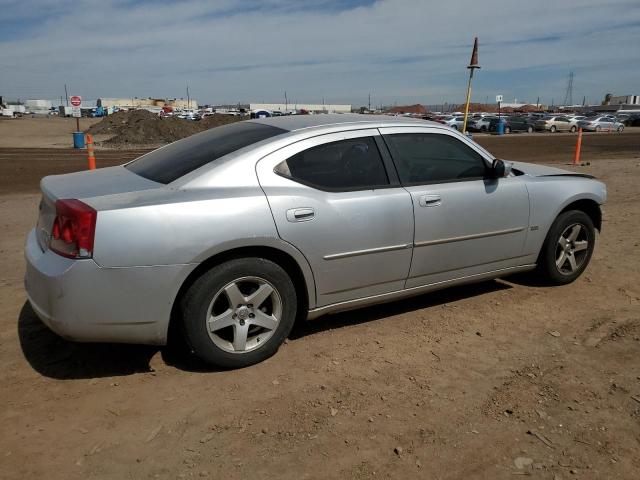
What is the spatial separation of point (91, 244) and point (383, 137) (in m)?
2.15

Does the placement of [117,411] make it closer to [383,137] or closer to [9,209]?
[383,137]

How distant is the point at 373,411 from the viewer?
3070 mm

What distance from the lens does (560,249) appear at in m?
4.98

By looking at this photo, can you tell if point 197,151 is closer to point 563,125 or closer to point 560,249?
point 560,249

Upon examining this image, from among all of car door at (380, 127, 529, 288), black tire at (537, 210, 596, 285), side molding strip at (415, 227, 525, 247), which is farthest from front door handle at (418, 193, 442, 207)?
black tire at (537, 210, 596, 285)

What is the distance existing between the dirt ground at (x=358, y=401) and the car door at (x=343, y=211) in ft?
1.62

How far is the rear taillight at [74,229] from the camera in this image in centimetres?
296

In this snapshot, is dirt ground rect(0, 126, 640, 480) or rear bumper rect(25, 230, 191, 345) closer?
dirt ground rect(0, 126, 640, 480)

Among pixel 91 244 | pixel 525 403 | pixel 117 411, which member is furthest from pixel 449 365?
pixel 91 244

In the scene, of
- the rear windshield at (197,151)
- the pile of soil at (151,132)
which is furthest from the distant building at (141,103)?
the rear windshield at (197,151)

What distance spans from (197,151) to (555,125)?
48.6 m

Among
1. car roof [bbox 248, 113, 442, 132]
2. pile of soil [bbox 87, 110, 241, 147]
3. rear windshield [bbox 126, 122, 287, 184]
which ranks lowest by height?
pile of soil [bbox 87, 110, 241, 147]

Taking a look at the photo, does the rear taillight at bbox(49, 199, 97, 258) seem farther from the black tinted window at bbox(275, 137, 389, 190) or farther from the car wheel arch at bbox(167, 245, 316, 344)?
the black tinted window at bbox(275, 137, 389, 190)

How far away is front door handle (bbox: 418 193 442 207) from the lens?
398 centimetres
